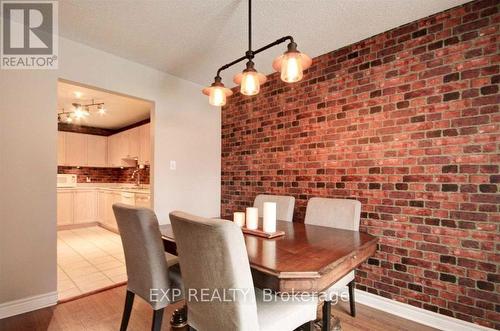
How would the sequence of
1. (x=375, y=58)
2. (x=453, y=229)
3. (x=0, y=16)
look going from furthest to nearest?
(x=375, y=58) < (x=0, y=16) < (x=453, y=229)

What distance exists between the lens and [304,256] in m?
1.19

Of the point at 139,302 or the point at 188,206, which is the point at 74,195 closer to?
the point at 188,206

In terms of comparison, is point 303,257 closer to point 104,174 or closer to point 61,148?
point 61,148

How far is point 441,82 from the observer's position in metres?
1.86

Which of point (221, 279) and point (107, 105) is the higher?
point (107, 105)

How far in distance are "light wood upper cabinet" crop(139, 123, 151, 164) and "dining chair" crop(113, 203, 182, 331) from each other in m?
3.51

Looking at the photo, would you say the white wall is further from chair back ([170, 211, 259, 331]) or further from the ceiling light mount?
the ceiling light mount

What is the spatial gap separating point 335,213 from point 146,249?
1.42m

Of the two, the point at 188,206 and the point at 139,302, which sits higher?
the point at 188,206

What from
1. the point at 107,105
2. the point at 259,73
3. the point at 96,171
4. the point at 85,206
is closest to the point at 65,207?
the point at 85,206

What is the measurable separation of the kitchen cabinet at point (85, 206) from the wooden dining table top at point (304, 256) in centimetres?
461

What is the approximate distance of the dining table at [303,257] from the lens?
3.28 feet

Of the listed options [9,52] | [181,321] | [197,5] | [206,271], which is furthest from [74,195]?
[206,271]

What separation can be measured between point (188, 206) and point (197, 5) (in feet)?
7.49
